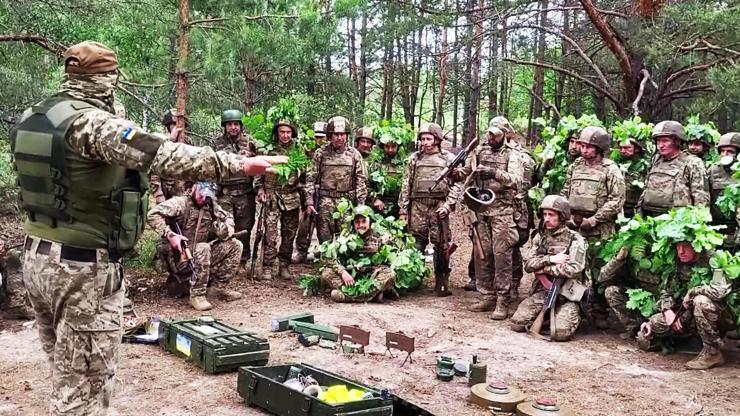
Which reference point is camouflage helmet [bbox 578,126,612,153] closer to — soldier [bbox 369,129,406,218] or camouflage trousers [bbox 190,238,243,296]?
soldier [bbox 369,129,406,218]

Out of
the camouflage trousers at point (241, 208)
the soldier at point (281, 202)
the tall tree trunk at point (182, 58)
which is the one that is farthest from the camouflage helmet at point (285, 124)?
the tall tree trunk at point (182, 58)

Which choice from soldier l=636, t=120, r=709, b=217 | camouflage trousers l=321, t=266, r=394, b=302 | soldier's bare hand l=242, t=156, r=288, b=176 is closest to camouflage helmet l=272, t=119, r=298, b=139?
camouflage trousers l=321, t=266, r=394, b=302

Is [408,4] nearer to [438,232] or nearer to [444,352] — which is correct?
[438,232]

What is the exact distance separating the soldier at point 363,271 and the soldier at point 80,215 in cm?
525

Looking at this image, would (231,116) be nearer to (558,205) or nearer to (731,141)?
(558,205)

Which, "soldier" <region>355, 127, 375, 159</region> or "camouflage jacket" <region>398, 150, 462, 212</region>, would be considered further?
"soldier" <region>355, 127, 375, 159</region>

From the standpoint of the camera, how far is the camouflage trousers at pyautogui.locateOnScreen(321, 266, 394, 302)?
8875 millimetres

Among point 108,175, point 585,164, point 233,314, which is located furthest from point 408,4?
point 108,175

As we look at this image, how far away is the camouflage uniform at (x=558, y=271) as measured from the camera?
7.57 meters

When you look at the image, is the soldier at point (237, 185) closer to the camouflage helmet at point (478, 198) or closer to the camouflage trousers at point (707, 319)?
the camouflage helmet at point (478, 198)

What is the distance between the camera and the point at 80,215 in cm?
353

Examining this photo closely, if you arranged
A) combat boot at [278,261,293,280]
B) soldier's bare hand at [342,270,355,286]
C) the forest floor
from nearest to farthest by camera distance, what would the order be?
the forest floor < soldier's bare hand at [342,270,355,286] < combat boot at [278,261,293,280]

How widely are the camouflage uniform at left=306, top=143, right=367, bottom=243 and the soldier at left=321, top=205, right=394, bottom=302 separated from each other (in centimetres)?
72

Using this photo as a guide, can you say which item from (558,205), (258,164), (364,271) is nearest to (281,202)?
(364,271)
